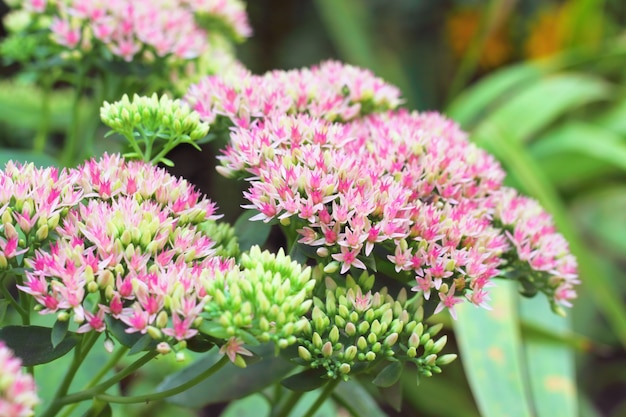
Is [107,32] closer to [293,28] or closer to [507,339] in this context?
[507,339]

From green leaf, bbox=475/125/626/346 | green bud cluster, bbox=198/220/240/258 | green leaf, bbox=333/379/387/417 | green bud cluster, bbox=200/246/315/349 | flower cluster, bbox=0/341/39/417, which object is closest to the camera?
flower cluster, bbox=0/341/39/417

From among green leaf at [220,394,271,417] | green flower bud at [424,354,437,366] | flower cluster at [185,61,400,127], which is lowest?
green leaf at [220,394,271,417]

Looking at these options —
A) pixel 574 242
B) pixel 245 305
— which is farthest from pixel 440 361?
pixel 574 242

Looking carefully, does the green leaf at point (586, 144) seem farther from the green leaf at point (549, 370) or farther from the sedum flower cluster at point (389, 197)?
the sedum flower cluster at point (389, 197)

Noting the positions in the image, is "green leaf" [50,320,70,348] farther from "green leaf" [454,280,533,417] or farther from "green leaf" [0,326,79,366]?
"green leaf" [454,280,533,417]

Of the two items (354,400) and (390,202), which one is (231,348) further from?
(354,400)

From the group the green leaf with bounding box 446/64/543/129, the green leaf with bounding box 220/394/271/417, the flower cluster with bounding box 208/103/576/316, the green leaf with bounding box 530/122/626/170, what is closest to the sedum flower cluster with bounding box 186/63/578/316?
the flower cluster with bounding box 208/103/576/316

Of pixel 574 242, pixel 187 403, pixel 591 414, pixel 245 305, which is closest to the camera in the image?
pixel 245 305

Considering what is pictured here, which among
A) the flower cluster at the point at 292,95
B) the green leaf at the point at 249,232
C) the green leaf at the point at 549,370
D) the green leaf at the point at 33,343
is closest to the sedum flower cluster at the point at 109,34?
the flower cluster at the point at 292,95
